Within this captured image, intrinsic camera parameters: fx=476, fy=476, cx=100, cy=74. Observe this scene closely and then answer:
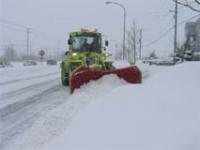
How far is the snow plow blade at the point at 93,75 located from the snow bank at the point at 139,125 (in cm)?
540

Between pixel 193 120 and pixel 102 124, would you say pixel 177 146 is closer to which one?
pixel 193 120

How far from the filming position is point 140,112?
977 centimetres

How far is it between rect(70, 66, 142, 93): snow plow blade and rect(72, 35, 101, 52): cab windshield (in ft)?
14.1

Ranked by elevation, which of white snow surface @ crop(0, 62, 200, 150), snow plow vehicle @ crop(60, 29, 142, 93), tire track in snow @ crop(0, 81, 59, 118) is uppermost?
snow plow vehicle @ crop(60, 29, 142, 93)

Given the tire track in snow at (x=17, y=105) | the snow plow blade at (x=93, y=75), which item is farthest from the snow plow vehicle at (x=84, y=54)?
the tire track in snow at (x=17, y=105)

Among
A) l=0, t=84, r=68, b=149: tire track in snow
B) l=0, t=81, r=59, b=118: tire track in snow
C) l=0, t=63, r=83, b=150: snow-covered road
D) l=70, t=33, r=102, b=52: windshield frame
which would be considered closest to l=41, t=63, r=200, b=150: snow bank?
l=0, t=63, r=83, b=150: snow-covered road

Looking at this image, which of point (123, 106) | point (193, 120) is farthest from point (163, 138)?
point (123, 106)

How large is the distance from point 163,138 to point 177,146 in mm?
578

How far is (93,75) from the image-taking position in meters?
18.2

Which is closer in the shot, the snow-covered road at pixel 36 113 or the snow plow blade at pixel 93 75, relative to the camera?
the snow-covered road at pixel 36 113

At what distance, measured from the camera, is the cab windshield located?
23.1 metres

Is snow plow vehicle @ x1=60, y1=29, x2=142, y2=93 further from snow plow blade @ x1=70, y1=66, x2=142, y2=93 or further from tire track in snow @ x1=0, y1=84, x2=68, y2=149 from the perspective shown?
tire track in snow @ x1=0, y1=84, x2=68, y2=149

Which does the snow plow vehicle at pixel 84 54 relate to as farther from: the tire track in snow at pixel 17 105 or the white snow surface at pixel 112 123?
the white snow surface at pixel 112 123

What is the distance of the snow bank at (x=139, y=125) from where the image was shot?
7293mm
